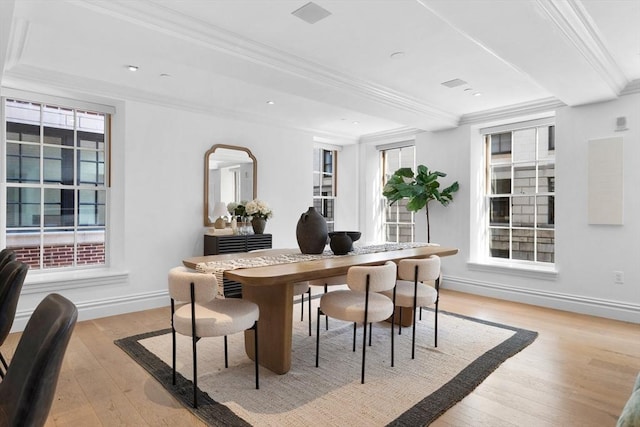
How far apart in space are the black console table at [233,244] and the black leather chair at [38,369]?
3314 millimetres

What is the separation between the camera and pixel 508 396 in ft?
8.03

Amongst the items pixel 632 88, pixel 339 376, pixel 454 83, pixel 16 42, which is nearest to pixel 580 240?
pixel 632 88

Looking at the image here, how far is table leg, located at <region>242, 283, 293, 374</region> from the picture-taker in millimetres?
2676

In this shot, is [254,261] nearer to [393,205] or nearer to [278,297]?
[278,297]

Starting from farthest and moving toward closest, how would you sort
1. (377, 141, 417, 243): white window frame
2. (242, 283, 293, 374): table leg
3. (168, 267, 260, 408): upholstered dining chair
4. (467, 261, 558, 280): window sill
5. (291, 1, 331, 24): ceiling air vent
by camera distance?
(377, 141, 417, 243): white window frame < (467, 261, 558, 280): window sill < (242, 283, 293, 374): table leg < (291, 1, 331, 24): ceiling air vent < (168, 267, 260, 408): upholstered dining chair

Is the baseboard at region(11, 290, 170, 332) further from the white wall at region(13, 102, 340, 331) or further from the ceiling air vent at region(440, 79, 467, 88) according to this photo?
the ceiling air vent at region(440, 79, 467, 88)

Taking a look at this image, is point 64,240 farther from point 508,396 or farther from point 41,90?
point 508,396

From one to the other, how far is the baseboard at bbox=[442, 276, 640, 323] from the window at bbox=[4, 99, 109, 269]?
16.0 feet

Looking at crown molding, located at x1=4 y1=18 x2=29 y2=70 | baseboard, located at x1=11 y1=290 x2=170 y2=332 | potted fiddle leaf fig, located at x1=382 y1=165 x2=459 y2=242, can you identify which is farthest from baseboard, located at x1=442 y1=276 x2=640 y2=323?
crown molding, located at x1=4 y1=18 x2=29 y2=70

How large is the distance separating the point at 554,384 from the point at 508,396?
1.42 ft

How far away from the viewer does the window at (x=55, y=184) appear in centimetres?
394

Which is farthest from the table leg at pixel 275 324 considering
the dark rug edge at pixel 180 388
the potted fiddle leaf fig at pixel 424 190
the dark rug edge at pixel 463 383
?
the potted fiddle leaf fig at pixel 424 190

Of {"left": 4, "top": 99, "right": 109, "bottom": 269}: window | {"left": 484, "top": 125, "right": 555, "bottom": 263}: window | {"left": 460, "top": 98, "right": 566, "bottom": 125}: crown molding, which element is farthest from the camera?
{"left": 484, "top": 125, "right": 555, "bottom": 263}: window

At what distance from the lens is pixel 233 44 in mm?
2914
